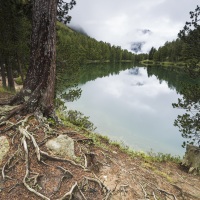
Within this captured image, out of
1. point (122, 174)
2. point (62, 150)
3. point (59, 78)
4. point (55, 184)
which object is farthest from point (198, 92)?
point (59, 78)

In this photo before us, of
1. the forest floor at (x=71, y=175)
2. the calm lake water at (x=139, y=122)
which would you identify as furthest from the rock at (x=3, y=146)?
the calm lake water at (x=139, y=122)

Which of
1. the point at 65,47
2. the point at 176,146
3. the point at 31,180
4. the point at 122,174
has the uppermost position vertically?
the point at 65,47

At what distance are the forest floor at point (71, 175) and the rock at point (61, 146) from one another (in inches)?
5.7

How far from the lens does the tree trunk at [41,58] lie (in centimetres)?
699

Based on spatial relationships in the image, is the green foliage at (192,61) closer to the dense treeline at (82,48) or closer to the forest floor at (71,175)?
the forest floor at (71,175)

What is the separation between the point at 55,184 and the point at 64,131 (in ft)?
7.44

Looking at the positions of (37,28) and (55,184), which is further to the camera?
(37,28)

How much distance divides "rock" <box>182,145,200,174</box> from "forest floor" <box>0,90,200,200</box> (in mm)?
2670

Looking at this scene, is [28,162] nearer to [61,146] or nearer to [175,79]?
[61,146]

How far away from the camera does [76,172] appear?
5.27 metres

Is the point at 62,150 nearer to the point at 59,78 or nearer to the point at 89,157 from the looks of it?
the point at 89,157

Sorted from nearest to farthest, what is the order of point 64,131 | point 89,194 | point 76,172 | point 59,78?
1. point 89,194
2. point 76,172
3. point 64,131
4. point 59,78

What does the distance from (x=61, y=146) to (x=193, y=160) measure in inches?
262

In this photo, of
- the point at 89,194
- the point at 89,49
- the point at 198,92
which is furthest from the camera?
the point at 89,49
